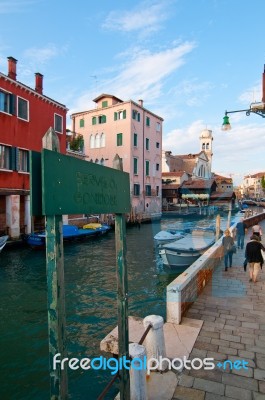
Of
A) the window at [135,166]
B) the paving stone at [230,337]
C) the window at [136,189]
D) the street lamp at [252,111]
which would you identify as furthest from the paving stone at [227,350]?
the window at [135,166]

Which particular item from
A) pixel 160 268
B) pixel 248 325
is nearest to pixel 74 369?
pixel 248 325

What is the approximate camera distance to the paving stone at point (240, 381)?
11.3 feet

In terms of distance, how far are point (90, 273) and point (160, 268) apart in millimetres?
3093

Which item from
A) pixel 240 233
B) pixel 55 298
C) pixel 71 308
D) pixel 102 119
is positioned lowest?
pixel 71 308

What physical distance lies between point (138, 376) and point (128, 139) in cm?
3061

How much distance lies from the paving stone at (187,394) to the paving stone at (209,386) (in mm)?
91

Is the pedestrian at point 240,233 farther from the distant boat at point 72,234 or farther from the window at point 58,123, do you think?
the window at point 58,123

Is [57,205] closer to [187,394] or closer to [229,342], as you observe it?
[187,394]

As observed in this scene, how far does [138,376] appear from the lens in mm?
2975

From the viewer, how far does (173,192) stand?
49344mm

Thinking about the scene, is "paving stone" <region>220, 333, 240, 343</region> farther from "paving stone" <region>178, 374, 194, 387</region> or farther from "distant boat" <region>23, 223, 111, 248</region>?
"distant boat" <region>23, 223, 111, 248</region>

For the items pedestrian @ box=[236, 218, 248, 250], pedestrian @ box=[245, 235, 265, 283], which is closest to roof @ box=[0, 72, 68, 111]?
pedestrian @ box=[236, 218, 248, 250]

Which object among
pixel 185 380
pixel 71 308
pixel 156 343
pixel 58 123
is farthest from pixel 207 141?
pixel 185 380

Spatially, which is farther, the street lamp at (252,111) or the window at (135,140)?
the window at (135,140)
